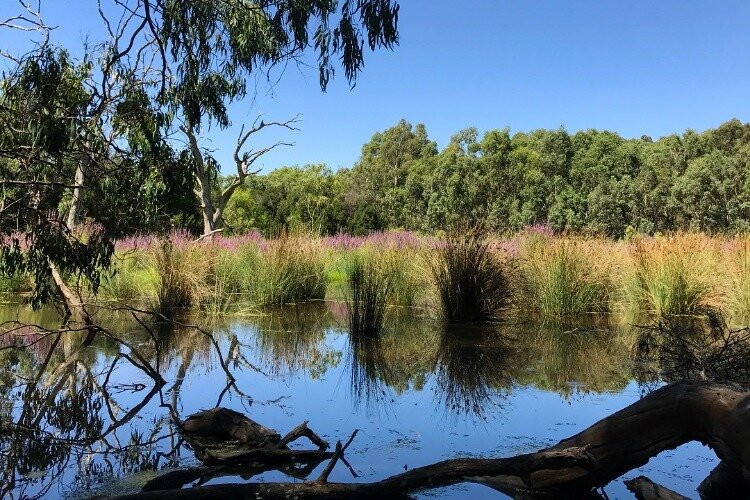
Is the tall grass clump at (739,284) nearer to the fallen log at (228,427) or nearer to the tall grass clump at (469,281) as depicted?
the tall grass clump at (469,281)

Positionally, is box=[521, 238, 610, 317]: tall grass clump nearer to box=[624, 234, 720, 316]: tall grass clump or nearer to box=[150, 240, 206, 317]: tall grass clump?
box=[624, 234, 720, 316]: tall grass clump

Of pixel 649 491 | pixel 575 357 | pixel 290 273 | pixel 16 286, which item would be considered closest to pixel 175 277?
pixel 290 273

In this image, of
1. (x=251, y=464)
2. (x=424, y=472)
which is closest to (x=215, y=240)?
(x=251, y=464)

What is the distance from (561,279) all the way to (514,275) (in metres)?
0.52

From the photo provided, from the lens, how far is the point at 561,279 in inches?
282

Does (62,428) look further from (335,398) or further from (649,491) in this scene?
(649,491)

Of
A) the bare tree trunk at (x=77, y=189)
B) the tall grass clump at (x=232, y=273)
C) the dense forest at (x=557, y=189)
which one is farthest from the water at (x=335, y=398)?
the dense forest at (x=557, y=189)

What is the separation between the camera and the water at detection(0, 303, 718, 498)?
2.58 metres

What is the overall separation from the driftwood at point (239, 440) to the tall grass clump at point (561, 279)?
4.88 m

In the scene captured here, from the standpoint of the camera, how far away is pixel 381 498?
219 cm

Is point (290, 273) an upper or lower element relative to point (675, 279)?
upper

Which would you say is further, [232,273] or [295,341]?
[232,273]

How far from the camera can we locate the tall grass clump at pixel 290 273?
328 inches

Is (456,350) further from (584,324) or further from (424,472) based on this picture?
(424,472)
